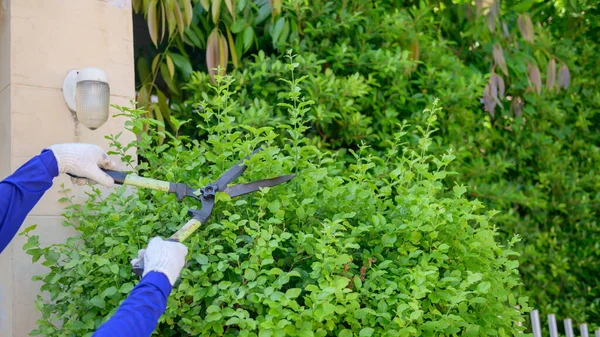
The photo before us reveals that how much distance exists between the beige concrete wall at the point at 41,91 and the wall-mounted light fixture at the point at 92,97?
0.31 feet

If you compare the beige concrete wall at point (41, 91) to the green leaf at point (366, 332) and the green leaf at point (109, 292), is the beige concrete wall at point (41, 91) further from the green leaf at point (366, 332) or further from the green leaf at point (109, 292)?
the green leaf at point (366, 332)

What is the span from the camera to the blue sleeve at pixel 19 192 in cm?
200

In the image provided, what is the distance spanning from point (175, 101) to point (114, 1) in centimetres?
91

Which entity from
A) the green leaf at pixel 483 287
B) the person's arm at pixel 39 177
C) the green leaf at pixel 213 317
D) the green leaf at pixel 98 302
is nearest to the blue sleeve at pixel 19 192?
the person's arm at pixel 39 177

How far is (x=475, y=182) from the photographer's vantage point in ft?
15.0

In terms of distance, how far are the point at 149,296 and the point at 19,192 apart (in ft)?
1.72

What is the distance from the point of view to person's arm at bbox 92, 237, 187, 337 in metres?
1.72

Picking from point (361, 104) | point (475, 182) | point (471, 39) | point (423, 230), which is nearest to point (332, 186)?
point (423, 230)

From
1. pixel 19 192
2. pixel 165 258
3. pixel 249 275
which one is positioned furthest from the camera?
pixel 249 275

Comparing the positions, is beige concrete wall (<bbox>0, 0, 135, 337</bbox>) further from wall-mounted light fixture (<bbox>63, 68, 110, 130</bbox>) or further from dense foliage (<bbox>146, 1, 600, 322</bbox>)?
dense foliage (<bbox>146, 1, 600, 322</bbox>)

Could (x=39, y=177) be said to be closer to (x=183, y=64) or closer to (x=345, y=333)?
(x=345, y=333)

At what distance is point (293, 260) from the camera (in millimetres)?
2361

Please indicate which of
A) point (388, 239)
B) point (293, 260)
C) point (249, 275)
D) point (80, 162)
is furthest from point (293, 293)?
point (80, 162)

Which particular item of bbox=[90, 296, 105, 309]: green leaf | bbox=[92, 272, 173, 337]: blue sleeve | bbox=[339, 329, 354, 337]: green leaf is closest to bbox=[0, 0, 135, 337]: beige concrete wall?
bbox=[90, 296, 105, 309]: green leaf
